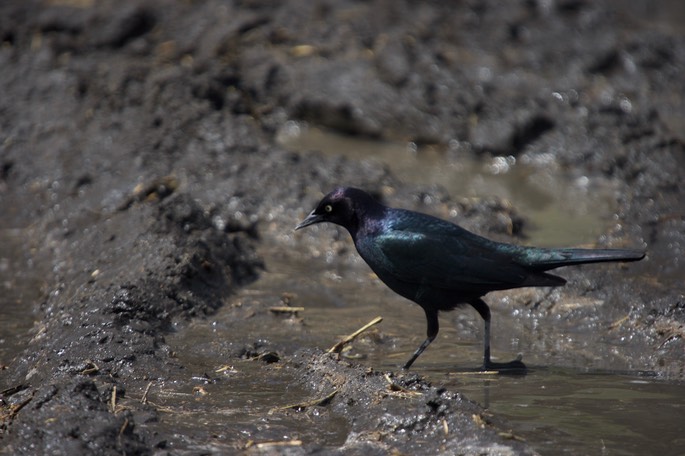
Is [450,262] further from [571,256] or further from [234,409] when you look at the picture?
[234,409]

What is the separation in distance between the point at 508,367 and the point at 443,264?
0.74 m

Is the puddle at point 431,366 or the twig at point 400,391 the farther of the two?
the twig at point 400,391

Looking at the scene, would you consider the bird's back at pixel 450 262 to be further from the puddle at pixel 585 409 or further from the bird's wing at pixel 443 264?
the puddle at pixel 585 409

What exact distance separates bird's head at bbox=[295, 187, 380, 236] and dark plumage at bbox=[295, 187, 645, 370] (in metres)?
0.13

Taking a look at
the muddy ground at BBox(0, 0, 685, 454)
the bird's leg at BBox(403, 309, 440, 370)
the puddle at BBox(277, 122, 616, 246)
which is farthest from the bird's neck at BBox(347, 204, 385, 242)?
the puddle at BBox(277, 122, 616, 246)

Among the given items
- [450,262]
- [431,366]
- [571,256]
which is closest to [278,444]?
[431,366]

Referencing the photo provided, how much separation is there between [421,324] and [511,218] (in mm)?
1842

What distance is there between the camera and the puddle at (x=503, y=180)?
9.00m

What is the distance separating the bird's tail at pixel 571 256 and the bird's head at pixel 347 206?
1.04 m

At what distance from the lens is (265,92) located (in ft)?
36.4

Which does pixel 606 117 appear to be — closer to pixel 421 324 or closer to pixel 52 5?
pixel 421 324

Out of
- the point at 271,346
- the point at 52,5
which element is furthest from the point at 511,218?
the point at 52,5

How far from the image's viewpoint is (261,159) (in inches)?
378

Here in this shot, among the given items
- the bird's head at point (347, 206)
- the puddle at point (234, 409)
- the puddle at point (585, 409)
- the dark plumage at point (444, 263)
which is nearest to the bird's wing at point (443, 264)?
the dark plumage at point (444, 263)
